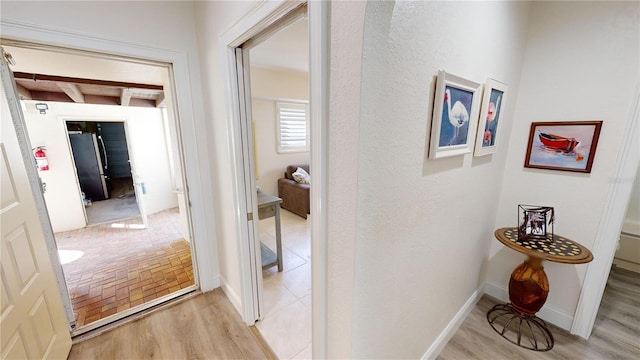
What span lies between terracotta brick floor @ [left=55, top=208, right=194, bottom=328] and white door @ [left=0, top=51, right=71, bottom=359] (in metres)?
0.62

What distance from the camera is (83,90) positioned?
3576mm

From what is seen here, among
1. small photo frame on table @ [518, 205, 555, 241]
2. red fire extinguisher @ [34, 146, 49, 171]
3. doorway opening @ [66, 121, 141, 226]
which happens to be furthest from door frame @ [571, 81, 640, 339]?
red fire extinguisher @ [34, 146, 49, 171]

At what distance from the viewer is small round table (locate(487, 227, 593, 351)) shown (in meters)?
1.52

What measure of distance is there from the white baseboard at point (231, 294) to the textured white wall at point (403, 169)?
1.25 metres

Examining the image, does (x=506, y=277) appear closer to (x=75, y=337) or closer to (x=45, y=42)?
(x=75, y=337)

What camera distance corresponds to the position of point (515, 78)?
169cm

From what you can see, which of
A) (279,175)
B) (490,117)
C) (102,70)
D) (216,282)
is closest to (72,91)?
(102,70)

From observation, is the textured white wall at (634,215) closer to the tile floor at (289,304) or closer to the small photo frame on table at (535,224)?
the small photo frame on table at (535,224)

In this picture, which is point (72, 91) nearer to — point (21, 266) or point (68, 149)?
point (68, 149)

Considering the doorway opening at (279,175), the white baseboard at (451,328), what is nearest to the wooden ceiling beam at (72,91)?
the doorway opening at (279,175)

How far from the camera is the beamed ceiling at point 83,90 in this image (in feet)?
9.10

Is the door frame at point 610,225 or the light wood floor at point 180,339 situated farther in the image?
the light wood floor at point 180,339

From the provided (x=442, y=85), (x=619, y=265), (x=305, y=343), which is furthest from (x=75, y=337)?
(x=619, y=265)

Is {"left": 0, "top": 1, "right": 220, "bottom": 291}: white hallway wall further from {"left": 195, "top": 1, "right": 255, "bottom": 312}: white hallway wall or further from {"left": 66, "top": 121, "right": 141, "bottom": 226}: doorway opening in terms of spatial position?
{"left": 66, "top": 121, "right": 141, "bottom": 226}: doorway opening
